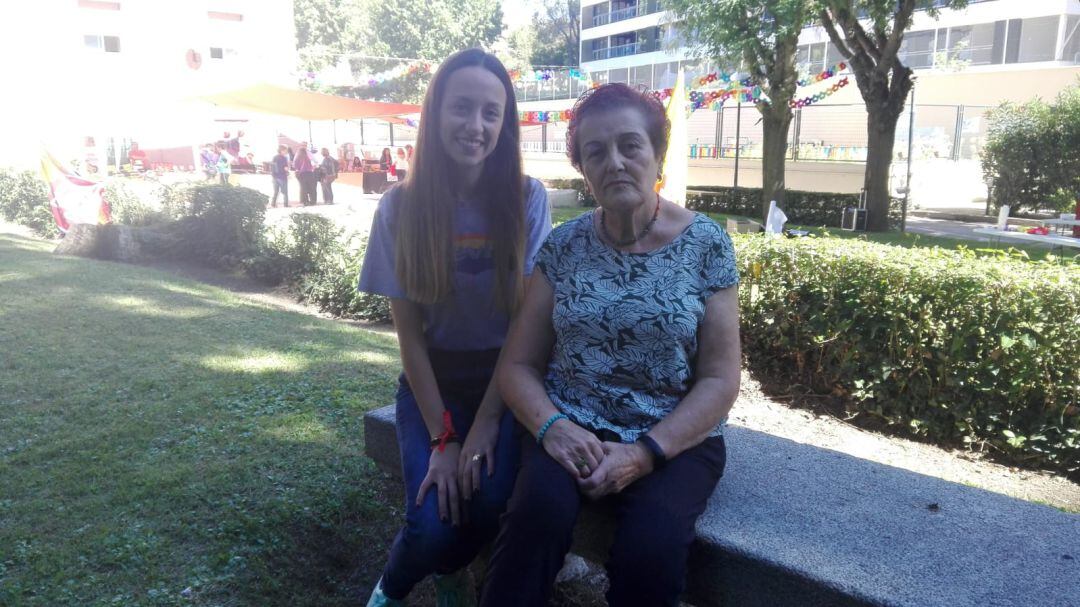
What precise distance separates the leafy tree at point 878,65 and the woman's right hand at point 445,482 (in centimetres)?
1240

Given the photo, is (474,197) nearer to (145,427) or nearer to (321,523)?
(321,523)

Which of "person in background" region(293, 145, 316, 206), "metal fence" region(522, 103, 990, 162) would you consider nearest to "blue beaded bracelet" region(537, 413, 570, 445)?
"metal fence" region(522, 103, 990, 162)

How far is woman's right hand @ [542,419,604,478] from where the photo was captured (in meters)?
1.99

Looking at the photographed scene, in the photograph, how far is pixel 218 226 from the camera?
10242mm

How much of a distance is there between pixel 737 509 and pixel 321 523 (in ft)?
5.30

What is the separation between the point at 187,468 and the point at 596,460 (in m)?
2.06

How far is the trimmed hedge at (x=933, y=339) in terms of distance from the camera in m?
4.12

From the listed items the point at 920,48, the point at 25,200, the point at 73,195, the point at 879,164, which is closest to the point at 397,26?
the point at 920,48

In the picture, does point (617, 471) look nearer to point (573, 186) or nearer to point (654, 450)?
point (654, 450)

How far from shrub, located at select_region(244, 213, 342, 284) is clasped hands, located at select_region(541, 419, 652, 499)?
267 inches

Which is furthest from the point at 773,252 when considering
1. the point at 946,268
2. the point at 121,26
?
the point at 121,26

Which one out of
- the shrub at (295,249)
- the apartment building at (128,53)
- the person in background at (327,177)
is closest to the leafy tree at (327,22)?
the apartment building at (128,53)

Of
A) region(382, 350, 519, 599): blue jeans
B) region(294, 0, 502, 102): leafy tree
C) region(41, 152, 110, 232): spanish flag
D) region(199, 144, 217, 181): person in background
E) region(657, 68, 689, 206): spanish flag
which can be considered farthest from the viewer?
region(294, 0, 502, 102): leafy tree

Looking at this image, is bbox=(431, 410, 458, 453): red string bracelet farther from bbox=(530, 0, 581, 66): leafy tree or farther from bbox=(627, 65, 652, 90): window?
bbox=(530, 0, 581, 66): leafy tree
